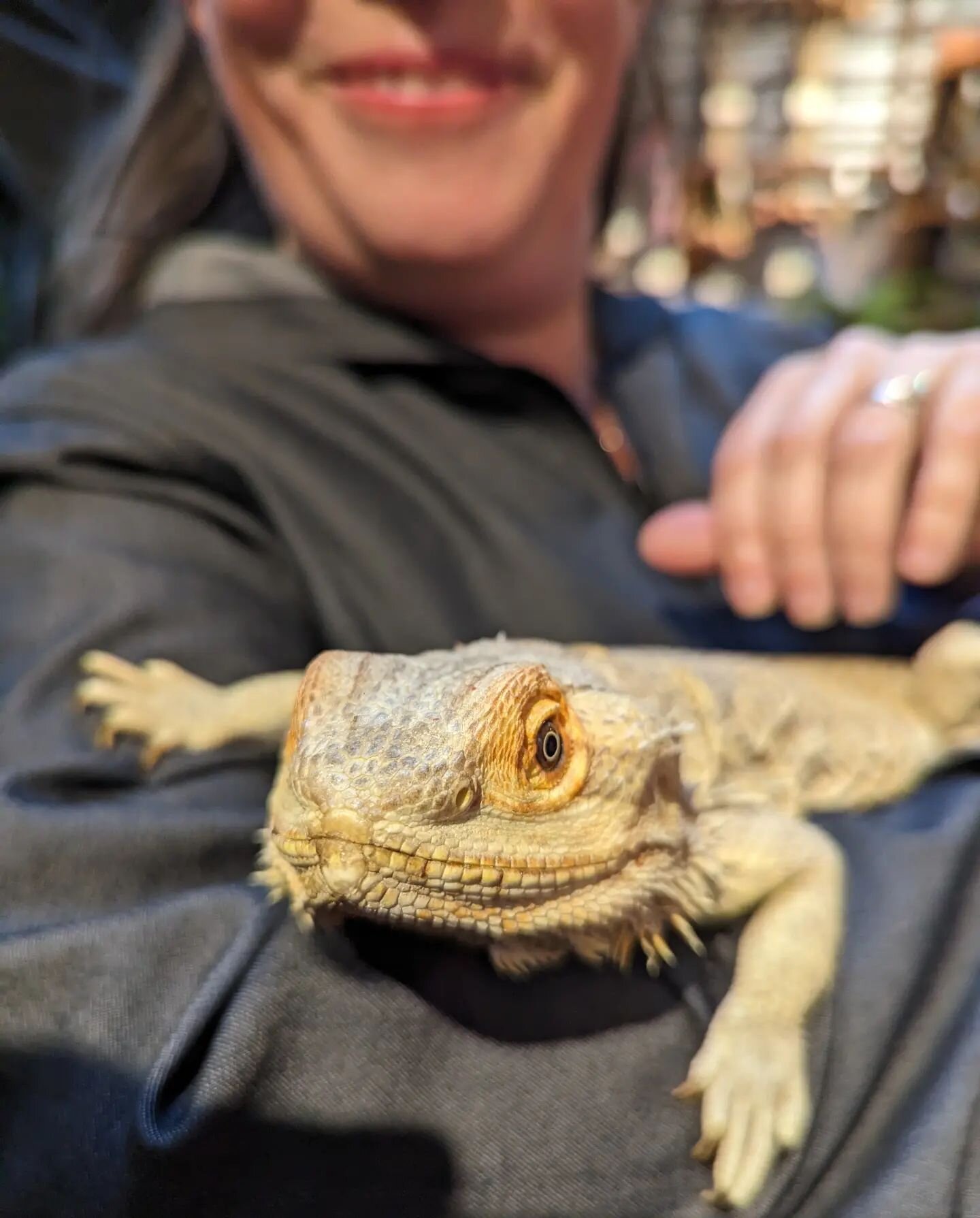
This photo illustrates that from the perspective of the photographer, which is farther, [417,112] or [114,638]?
[417,112]

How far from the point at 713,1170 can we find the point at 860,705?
0.77 m

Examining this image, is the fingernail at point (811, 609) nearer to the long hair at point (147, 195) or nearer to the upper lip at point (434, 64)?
the upper lip at point (434, 64)

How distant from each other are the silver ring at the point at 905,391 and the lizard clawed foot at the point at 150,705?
927 millimetres

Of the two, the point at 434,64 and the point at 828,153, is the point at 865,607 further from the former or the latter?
the point at 828,153

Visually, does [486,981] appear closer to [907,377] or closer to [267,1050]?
[267,1050]

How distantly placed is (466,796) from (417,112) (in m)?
0.91

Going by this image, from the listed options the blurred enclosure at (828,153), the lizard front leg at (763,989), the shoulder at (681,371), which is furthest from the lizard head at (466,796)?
the blurred enclosure at (828,153)

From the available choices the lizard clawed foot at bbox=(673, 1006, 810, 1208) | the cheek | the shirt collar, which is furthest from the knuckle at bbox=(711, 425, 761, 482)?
the cheek

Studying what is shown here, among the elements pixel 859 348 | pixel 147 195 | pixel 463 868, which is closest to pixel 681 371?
pixel 859 348

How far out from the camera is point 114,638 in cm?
90

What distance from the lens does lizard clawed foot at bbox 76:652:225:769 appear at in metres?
0.86

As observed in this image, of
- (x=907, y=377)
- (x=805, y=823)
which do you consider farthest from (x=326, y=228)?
(x=805, y=823)

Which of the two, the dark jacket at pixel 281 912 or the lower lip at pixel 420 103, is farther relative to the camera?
the lower lip at pixel 420 103

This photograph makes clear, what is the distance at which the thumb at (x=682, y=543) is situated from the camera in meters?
1.12
